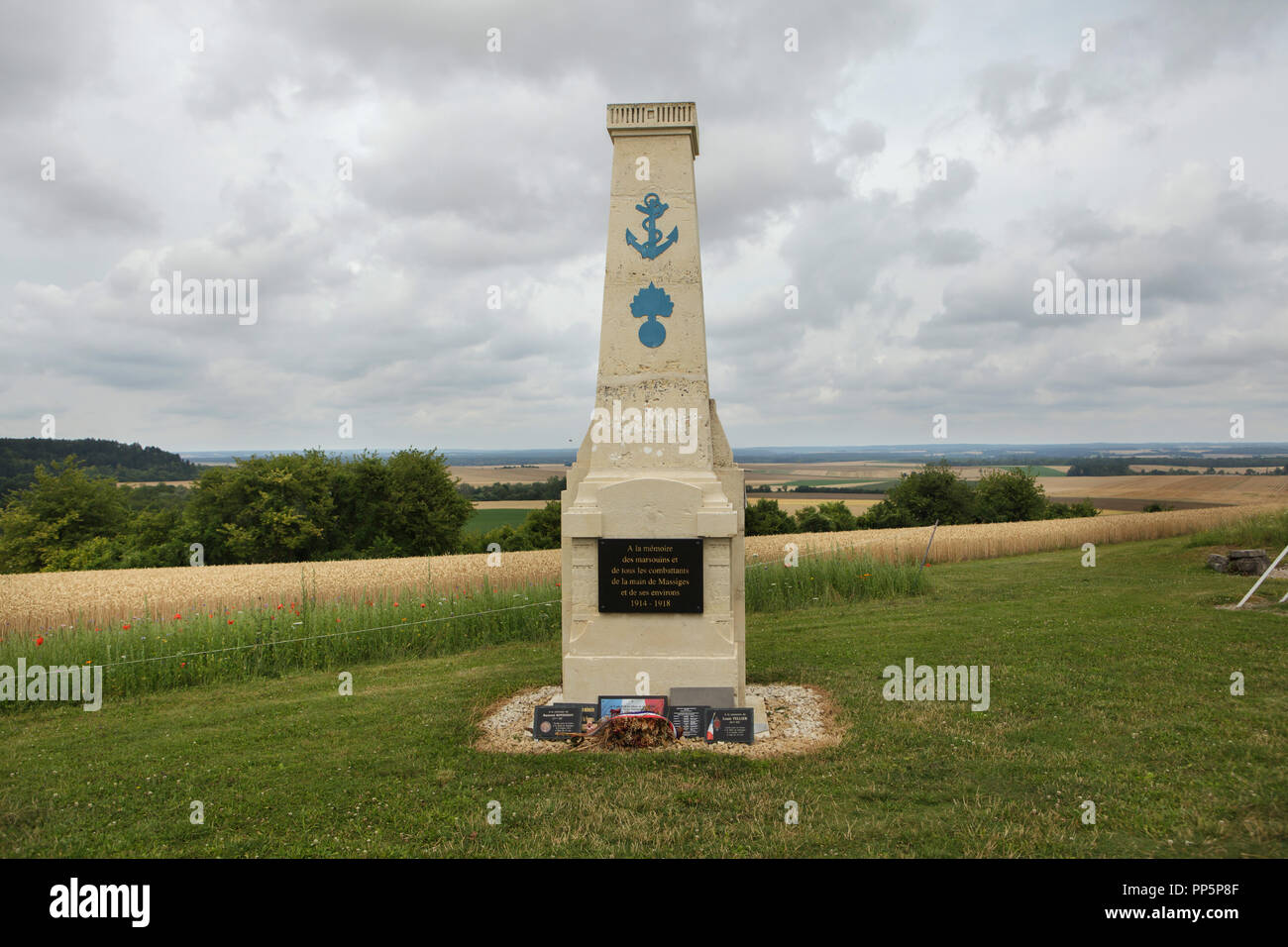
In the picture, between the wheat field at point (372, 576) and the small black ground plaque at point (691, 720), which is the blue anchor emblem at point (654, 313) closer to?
the small black ground plaque at point (691, 720)

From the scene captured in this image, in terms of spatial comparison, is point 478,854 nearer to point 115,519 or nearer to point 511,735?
point 511,735

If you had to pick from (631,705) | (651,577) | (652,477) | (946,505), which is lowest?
(631,705)

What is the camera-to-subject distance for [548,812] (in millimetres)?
6312

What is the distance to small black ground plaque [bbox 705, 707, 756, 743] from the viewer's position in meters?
8.31

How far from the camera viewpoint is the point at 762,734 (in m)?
8.80

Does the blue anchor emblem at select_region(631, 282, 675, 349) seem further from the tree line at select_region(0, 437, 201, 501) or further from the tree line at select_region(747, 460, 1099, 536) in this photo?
the tree line at select_region(0, 437, 201, 501)

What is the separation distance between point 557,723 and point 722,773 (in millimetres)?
2139

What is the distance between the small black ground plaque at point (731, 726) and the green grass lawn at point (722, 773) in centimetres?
70

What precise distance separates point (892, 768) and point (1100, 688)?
417cm

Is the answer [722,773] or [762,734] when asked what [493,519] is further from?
[722,773]

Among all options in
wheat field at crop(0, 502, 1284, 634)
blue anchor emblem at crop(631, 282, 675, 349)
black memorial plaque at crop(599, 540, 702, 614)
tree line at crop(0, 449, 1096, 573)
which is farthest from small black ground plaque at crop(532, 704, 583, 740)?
tree line at crop(0, 449, 1096, 573)

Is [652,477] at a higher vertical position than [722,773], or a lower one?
higher

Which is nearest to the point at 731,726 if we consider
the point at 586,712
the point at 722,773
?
the point at 722,773

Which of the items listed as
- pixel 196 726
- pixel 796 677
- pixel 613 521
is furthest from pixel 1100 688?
pixel 196 726
